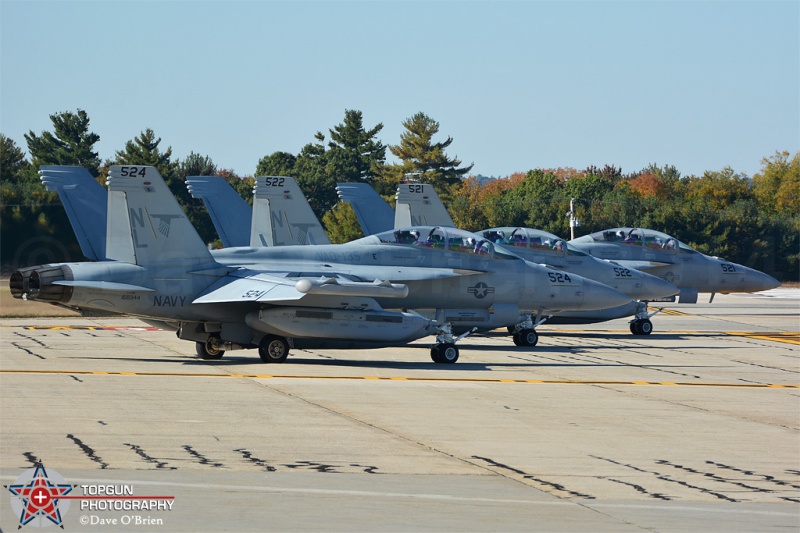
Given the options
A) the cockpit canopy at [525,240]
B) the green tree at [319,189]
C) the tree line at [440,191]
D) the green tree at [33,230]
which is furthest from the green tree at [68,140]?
the cockpit canopy at [525,240]

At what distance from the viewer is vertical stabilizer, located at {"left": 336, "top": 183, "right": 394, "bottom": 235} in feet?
120

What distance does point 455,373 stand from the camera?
21.6m

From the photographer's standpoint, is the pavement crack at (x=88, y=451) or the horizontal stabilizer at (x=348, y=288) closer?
the pavement crack at (x=88, y=451)

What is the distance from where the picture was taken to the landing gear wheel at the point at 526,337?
28.1 m

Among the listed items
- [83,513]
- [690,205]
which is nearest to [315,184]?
[690,205]

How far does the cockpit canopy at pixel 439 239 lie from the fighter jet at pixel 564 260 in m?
3.54

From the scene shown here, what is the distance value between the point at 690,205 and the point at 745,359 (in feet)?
165

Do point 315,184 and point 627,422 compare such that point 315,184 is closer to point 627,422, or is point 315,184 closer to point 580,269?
point 580,269

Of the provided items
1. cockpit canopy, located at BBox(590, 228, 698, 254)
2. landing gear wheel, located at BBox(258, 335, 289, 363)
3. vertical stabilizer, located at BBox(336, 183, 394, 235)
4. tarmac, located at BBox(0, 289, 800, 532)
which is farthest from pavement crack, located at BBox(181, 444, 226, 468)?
vertical stabilizer, located at BBox(336, 183, 394, 235)

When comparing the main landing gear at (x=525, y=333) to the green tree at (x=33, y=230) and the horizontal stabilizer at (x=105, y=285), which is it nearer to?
the horizontal stabilizer at (x=105, y=285)

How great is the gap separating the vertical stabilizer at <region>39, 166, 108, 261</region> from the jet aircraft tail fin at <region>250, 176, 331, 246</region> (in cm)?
709

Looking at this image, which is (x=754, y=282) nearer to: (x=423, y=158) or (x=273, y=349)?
(x=273, y=349)

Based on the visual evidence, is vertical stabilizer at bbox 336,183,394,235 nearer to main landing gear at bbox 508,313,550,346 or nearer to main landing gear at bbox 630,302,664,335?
main landing gear at bbox 630,302,664,335

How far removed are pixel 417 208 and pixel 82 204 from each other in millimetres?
10934
